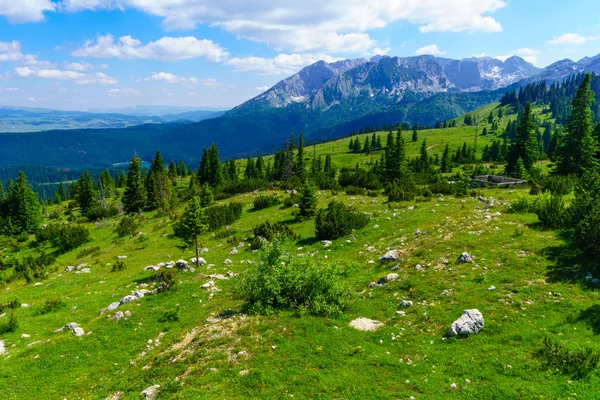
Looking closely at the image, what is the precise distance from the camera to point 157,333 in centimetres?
1554

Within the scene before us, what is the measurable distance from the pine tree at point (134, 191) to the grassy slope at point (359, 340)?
44318mm

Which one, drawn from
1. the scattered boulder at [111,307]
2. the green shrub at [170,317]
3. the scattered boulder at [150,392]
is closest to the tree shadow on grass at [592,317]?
the scattered boulder at [150,392]

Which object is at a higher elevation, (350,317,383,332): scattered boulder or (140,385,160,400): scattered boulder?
(350,317,383,332): scattered boulder

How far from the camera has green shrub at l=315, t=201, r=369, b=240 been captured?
88.1ft

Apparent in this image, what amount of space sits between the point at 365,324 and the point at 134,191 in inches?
2420

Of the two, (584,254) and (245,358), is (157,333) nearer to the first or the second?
(245,358)

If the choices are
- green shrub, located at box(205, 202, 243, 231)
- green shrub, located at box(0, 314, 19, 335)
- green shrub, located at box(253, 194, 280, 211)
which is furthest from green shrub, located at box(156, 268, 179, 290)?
green shrub, located at box(253, 194, 280, 211)

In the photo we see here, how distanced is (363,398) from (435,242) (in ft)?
43.4

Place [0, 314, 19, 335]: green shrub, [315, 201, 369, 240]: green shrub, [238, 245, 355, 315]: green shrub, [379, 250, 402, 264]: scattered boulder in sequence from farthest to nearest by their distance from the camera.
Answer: [315, 201, 369, 240]: green shrub
[379, 250, 402, 264]: scattered boulder
[0, 314, 19, 335]: green shrub
[238, 245, 355, 315]: green shrub

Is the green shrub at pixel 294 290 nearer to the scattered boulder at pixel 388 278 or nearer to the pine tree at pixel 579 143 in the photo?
the scattered boulder at pixel 388 278

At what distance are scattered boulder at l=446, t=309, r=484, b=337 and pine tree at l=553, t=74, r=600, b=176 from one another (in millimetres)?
42803

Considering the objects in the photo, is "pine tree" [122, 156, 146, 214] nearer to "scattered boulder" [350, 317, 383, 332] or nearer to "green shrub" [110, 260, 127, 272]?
"green shrub" [110, 260, 127, 272]

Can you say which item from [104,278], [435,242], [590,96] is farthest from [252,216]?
[590,96]

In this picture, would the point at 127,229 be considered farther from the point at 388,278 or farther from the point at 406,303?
the point at 406,303
